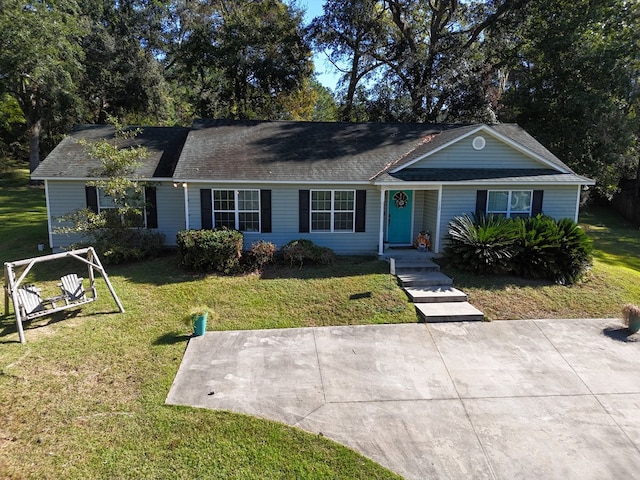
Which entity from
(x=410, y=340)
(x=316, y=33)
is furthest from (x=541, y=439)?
(x=316, y=33)

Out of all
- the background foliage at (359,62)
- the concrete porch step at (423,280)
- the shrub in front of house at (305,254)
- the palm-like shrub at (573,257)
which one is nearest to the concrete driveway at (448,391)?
the concrete porch step at (423,280)

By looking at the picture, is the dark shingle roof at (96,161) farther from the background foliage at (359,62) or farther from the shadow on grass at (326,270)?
the background foliage at (359,62)

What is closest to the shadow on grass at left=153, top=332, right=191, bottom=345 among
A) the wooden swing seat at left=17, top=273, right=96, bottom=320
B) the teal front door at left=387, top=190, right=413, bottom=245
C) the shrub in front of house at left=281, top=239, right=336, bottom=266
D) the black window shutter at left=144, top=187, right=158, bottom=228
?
the wooden swing seat at left=17, top=273, right=96, bottom=320

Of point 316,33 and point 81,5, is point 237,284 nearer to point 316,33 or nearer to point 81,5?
point 316,33

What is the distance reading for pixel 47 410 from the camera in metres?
5.62

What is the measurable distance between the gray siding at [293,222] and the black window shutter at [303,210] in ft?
0.39

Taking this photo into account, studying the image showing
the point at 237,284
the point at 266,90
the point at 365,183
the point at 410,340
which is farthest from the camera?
the point at 266,90

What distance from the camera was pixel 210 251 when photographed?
37.3 feet

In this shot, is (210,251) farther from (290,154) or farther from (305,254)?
(290,154)

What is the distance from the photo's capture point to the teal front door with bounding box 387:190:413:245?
14078 millimetres

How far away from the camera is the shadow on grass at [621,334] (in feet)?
27.7

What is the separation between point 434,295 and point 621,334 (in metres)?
3.91

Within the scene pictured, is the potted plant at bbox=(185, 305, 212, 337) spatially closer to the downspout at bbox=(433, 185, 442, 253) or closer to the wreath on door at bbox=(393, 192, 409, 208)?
the downspout at bbox=(433, 185, 442, 253)

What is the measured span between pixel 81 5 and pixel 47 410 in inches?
1289
